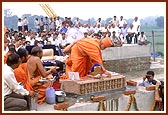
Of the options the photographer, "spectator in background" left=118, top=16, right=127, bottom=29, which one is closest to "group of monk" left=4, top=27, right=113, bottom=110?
the photographer

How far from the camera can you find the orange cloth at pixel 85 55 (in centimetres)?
707

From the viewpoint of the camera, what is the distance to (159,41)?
46.4ft

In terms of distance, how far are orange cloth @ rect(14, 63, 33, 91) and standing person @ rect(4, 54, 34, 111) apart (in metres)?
0.33

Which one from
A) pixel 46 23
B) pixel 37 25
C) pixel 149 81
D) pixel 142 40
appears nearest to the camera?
pixel 149 81

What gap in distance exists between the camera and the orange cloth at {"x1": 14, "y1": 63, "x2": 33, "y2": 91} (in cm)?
587

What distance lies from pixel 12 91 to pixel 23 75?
0.45 metres

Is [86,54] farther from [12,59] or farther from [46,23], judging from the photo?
[46,23]

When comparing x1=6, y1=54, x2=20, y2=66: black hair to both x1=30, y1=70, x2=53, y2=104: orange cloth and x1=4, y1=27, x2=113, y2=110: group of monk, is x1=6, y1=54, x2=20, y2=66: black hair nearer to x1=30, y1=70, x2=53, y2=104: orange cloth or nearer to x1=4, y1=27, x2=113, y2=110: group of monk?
x1=4, y1=27, x2=113, y2=110: group of monk

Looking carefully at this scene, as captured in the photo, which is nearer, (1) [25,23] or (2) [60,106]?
(2) [60,106]

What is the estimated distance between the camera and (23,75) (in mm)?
5879

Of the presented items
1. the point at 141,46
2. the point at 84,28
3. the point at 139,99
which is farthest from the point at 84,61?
the point at 84,28

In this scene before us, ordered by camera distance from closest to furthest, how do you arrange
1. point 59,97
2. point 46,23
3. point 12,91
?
1. point 12,91
2. point 59,97
3. point 46,23

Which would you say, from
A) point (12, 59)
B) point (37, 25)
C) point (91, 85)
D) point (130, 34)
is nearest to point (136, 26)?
point (130, 34)

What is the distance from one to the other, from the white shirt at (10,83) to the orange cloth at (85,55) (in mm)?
1826
